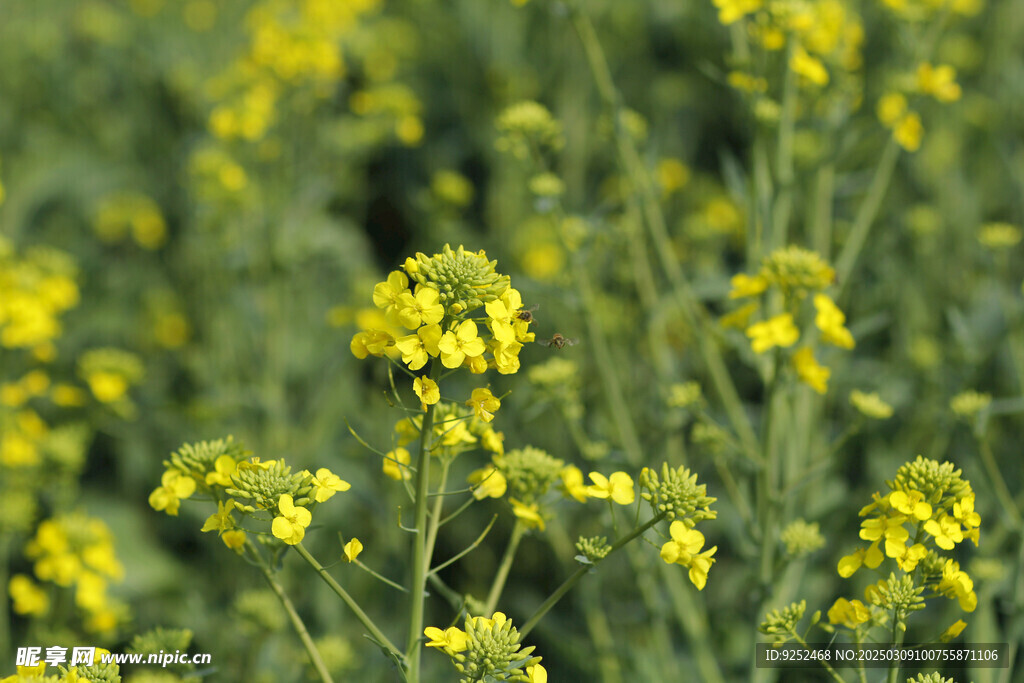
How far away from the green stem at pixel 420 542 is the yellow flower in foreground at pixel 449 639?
0.10m

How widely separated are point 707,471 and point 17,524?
8.26 ft

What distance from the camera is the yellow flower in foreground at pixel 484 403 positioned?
4.80ft

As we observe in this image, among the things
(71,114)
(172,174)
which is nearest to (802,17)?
(172,174)

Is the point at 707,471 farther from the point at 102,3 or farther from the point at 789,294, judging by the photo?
the point at 102,3

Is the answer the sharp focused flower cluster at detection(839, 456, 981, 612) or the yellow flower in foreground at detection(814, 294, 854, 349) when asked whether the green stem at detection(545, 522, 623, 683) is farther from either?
the sharp focused flower cluster at detection(839, 456, 981, 612)

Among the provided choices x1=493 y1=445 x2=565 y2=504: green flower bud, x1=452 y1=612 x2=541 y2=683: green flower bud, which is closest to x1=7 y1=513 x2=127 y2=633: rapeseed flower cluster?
x1=493 y1=445 x2=565 y2=504: green flower bud

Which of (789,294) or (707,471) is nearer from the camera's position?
(789,294)

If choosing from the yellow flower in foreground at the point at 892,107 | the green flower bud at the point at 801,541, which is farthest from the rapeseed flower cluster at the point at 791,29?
the green flower bud at the point at 801,541

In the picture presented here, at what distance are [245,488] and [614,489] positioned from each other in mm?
686

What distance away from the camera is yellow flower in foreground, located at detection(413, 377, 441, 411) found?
140 cm

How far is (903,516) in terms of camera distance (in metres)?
1.60

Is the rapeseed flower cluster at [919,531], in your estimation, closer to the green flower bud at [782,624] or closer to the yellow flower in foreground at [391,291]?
the green flower bud at [782,624]

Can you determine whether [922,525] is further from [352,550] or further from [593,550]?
[352,550]

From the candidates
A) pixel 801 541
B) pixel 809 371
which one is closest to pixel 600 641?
pixel 801 541
